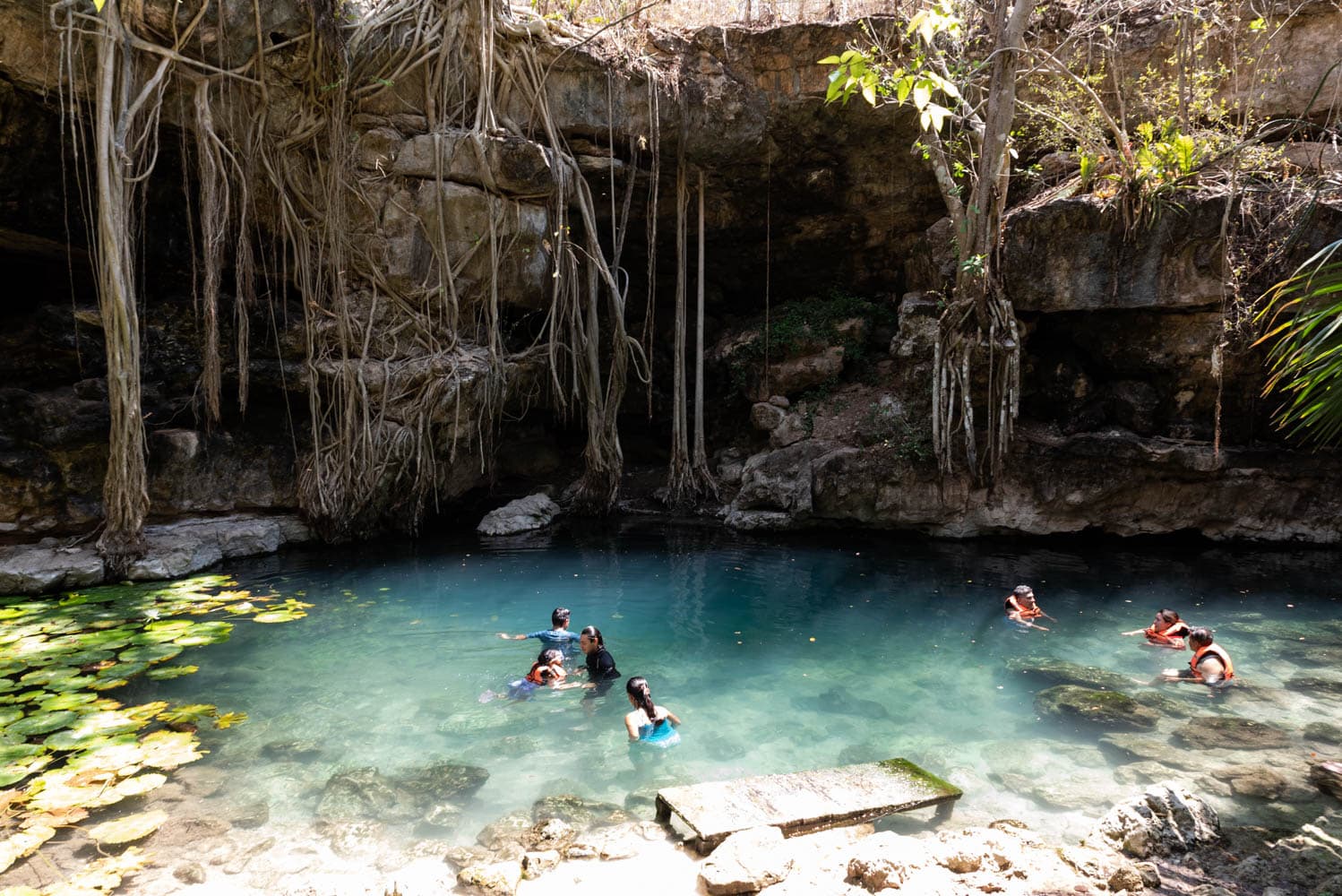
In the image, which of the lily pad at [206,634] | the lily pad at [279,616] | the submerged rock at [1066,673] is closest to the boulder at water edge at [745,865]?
the submerged rock at [1066,673]

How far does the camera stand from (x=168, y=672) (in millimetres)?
5062

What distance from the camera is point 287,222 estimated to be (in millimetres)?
8398

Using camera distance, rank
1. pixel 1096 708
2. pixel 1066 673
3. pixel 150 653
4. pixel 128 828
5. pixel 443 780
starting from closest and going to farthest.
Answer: pixel 128 828 < pixel 443 780 < pixel 1096 708 < pixel 150 653 < pixel 1066 673

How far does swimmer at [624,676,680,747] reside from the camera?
4418 mm

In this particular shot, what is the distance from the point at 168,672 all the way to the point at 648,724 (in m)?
3.15

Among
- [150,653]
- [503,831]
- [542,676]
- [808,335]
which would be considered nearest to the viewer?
[503,831]

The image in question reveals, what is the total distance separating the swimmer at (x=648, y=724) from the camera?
442 centimetres

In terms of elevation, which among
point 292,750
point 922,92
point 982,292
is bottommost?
point 292,750

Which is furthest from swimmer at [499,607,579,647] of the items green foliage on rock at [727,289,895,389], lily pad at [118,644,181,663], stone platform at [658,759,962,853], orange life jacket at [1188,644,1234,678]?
green foliage on rock at [727,289,895,389]

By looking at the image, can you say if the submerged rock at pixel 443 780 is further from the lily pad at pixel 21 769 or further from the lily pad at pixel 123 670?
the lily pad at pixel 123 670

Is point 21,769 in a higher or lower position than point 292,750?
higher

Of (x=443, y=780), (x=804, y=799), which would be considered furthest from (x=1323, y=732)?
(x=443, y=780)

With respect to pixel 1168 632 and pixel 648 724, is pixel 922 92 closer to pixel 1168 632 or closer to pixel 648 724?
pixel 648 724

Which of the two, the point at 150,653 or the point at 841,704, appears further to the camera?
the point at 150,653
